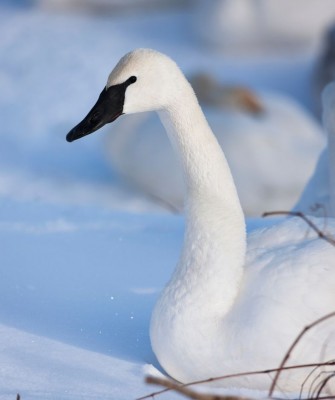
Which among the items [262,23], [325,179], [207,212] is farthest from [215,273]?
[262,23]

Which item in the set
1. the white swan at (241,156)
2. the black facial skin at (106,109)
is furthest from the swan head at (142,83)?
the white swan at (241,156)

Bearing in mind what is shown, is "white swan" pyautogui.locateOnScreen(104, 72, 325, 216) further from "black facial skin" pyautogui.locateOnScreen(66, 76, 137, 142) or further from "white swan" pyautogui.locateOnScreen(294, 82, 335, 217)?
"black facial skin" pyautogui.locateOnScreen(66, 76, 137, 142)

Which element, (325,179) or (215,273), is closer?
(215,273)

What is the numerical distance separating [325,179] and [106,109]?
1.66m

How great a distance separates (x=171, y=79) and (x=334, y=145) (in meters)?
1.23

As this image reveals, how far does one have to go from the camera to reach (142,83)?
294 cm

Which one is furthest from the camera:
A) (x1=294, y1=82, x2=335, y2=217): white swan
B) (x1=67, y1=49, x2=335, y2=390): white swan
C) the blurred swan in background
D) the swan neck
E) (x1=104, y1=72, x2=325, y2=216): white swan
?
the blurred swan in background

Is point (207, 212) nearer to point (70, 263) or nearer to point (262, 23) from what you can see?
point (70, 263)

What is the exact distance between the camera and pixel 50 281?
145 inches

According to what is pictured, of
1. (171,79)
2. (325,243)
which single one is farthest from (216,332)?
(171,79)

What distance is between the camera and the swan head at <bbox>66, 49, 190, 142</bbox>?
2939mm

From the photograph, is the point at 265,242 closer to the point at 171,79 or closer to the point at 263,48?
the point at 171,79

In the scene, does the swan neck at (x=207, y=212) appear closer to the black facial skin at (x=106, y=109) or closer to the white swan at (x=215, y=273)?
the white swan at (x=215, y=273)

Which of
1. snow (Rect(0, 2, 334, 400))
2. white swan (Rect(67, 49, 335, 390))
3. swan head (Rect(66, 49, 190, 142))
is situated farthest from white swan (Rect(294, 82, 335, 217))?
swan head (Rect(66, 49, 190, 142))
